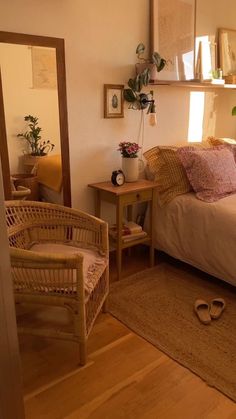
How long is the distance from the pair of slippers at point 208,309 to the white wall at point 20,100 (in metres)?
1.42

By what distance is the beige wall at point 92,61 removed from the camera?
2061 millimetres

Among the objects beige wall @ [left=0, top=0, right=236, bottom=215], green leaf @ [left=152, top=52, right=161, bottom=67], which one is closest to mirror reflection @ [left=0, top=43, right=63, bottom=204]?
beige wall @ [left=0, top=0, right=236, bottom=215]

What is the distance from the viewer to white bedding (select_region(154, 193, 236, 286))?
221cm

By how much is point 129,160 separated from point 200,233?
75cm

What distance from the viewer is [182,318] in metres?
2.04

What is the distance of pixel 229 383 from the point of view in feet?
5.17

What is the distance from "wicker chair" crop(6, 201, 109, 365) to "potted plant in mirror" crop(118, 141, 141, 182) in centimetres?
71

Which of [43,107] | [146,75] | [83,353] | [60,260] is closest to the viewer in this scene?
[60,260]

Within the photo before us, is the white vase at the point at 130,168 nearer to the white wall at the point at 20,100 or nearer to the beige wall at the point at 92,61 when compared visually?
the beige wall at the point at 92,61

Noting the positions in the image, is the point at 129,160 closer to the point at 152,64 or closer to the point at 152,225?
the point at 152,225

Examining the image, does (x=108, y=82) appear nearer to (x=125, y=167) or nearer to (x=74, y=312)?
(x=125, y=167)

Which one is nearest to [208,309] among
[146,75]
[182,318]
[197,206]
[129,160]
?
[182,318]

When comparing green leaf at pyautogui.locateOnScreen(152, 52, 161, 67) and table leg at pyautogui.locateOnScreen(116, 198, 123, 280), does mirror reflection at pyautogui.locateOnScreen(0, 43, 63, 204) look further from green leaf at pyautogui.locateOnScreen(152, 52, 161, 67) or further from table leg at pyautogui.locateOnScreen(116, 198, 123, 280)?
green leaf at pyautogui.locateOnScreen(152, 52, 161, 67)

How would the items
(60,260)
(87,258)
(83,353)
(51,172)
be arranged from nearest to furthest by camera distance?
(60,260) < (83,353) < (87,258) < (51,172)
